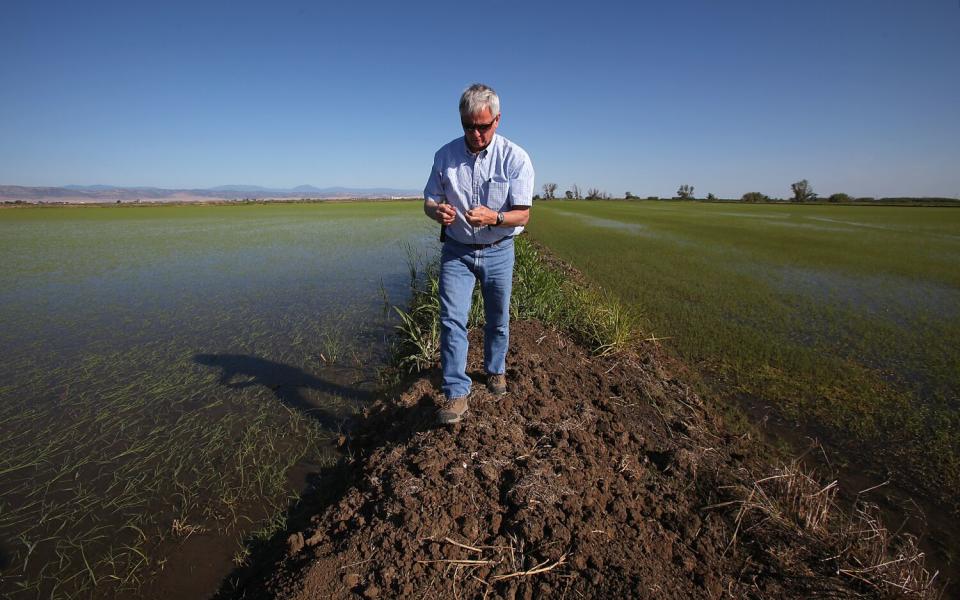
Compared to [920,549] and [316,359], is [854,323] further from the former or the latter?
[316,359]

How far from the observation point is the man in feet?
7.07

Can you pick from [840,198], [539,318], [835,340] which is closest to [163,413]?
[539,318]

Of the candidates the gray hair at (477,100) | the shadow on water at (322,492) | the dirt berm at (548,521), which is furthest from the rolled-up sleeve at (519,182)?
the shadow on water at (322,492)

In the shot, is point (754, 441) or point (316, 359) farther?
point (316, 359)

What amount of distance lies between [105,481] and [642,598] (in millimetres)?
2939

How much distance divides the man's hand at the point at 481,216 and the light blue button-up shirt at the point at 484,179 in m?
0.10

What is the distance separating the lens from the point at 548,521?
170cm

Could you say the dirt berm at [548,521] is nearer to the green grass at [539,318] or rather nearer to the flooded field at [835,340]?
the flooded field at [835,340]

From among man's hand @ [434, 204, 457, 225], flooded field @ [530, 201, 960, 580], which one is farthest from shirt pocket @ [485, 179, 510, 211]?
flooded field @ [530, 201, 960, 580]

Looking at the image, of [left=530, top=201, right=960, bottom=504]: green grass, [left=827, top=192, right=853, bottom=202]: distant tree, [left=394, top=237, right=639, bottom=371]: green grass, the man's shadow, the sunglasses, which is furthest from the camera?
[left=827, top=192, right=853, bottom=202]: distant tree

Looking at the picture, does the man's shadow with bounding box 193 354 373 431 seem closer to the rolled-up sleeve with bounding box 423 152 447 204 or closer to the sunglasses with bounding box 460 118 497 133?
the rolled-up sleeve with bounding box 423 152 447 204

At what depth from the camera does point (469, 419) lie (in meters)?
2.37

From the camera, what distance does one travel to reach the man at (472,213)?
2.16 m

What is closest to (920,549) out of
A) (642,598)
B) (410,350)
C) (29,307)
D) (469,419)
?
(642,598)
